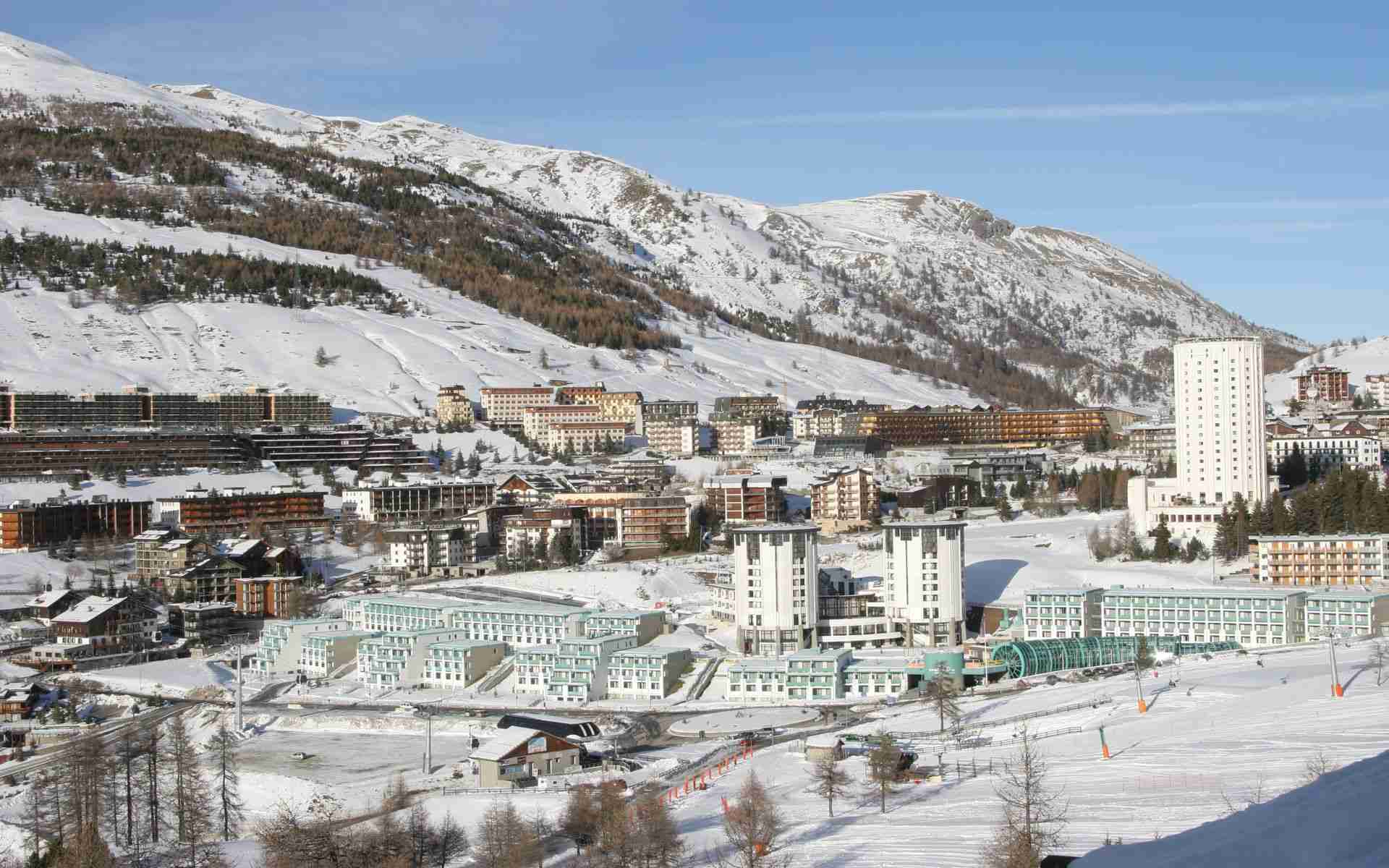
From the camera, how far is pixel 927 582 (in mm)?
42594

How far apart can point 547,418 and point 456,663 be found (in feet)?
135

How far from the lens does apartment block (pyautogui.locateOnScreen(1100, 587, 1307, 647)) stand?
1537 inches

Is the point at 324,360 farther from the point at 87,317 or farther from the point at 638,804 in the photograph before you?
the point at 638,804

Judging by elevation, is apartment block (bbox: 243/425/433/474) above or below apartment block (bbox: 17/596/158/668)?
above

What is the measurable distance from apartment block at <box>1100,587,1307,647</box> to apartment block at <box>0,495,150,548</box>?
33.5 m

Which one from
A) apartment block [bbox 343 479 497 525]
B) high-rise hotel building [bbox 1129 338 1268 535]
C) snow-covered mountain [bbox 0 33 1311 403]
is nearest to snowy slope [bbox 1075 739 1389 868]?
high-rise hotel building [bbox 1129 338 1268 535]

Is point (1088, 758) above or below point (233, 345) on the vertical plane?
below

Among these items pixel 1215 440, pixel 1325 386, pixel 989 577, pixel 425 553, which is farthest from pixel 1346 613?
pixel 1325 386

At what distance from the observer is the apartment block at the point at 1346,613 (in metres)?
38.2

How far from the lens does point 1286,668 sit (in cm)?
3222

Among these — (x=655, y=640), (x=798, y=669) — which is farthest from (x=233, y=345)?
(x=798, y=669)

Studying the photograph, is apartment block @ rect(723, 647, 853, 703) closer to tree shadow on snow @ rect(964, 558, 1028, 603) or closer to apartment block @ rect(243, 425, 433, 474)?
tree shadow on snow @ rect(964, 558, 1028, 603)

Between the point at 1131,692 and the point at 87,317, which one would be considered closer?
the point at 1131,692

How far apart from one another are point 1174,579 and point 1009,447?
37.8 m
